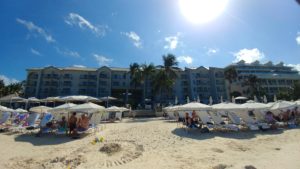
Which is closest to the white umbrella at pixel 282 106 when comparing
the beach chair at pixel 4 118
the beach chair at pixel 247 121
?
the beach chair at pixel 247 121

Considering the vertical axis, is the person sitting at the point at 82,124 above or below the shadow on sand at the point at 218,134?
above

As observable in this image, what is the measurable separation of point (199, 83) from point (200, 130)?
48161mm

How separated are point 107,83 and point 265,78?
198ft

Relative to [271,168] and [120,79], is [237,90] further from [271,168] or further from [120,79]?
[271,168]

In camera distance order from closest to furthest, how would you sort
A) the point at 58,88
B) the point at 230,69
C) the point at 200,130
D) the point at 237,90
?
the point at 200,130 < the point at 58,88 < the point at 230,69 < the point at 237,90

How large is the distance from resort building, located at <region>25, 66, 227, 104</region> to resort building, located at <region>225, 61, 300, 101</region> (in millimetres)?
8297

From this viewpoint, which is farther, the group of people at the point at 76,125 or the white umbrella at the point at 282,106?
the white umbrella at the point at 282,106

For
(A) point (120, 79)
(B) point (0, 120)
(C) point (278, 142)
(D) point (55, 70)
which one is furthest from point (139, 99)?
(C) point (278, 142)

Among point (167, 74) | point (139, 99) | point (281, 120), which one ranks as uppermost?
point (167, 74)

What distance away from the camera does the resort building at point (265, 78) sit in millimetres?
64688

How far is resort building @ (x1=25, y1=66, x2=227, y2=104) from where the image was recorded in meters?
52.9

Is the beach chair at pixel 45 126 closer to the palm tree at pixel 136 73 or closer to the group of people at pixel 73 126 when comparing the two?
the group of people at pixel 73 126

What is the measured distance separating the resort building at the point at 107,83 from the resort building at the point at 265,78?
8.30 metres

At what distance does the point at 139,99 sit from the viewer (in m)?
58.3
